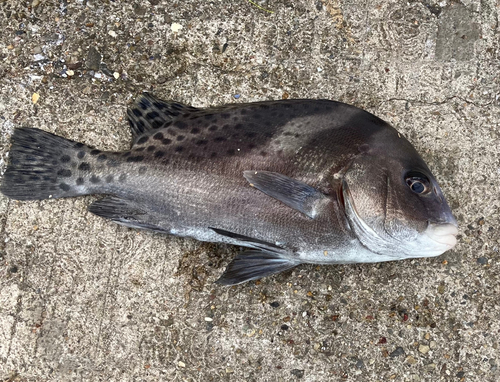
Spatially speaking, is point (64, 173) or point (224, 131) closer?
point (224, 131)

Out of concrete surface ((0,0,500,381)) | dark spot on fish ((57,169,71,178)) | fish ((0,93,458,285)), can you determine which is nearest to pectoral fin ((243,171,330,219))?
fish ((0,93,458,285))

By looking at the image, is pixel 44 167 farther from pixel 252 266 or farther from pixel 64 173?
pixel 252 266

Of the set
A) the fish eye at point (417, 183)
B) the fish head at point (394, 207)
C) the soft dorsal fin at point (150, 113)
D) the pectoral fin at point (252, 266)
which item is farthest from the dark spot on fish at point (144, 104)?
the fish eye at point (417, 183)

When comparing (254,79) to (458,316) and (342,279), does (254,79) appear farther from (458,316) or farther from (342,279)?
(458,316)

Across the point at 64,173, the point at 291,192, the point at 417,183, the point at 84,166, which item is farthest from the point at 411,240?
the point at 64,173

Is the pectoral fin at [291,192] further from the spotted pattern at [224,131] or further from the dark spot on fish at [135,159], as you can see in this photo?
the dark spot on fish at [135,159]

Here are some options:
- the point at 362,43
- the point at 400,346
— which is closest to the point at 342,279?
the point at 400,346
